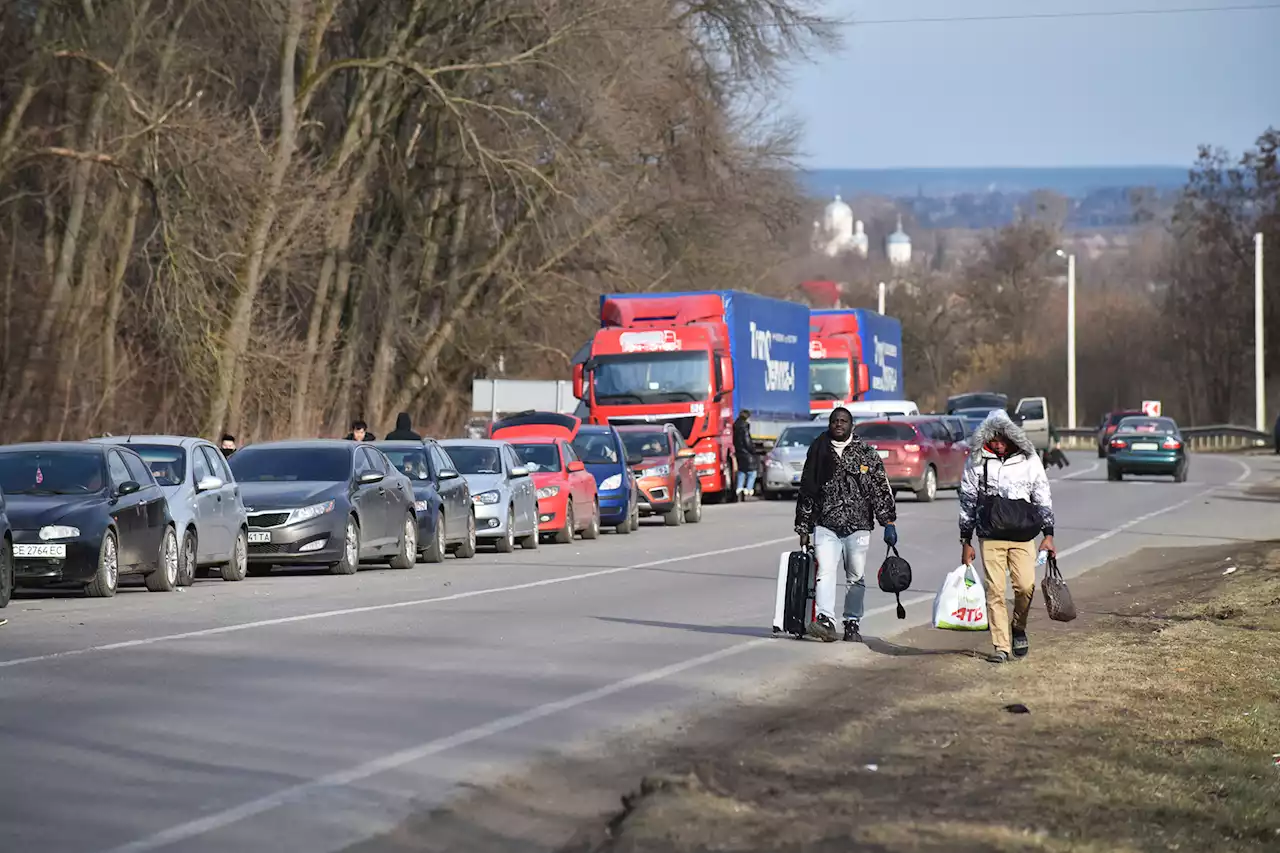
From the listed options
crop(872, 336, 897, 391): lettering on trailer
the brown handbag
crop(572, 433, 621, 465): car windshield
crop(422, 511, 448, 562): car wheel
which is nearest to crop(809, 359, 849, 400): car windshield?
crop(872, 336, 897, 391): lettering on trailer

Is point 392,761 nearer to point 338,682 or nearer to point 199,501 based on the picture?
point 338,682

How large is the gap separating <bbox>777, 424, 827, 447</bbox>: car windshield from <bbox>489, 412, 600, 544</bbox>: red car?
13.6m

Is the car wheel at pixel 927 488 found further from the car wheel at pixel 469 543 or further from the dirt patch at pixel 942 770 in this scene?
the dirt patch at pixel 942 770

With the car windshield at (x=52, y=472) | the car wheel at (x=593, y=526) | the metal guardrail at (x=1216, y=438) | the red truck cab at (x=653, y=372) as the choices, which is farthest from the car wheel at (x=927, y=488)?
the metal guardrail at (x=1216, y=438)

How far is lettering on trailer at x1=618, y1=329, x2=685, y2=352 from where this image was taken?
143 ft

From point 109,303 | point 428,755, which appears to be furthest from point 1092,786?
point 109,303

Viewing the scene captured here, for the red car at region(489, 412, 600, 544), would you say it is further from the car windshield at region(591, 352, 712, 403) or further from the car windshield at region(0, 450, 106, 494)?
the car windshield at region(0, 450, 106, 494)

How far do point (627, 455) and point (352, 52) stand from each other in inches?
597

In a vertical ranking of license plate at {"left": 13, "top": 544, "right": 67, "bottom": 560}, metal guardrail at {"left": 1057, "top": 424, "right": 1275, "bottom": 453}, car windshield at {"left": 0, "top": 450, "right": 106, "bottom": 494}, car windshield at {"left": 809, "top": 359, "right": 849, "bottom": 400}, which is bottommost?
metal guardrail at {"left": 1057, "top": 424, "right": 1275, "bottom": 453}

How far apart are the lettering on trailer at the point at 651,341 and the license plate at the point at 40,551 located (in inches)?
958

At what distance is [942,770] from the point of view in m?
10.0

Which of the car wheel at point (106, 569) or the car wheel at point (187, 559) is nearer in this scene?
the car wheel at point (106, 569)

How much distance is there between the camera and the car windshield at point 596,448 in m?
35.3

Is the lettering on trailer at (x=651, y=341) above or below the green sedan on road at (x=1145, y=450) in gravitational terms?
above
